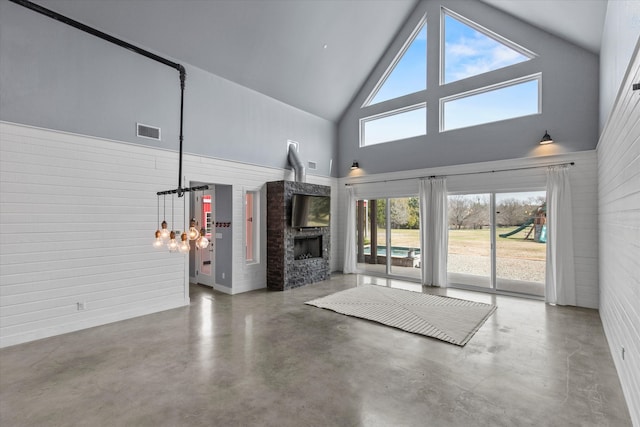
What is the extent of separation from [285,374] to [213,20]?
5.26 metres

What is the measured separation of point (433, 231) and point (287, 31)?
16.6 ft

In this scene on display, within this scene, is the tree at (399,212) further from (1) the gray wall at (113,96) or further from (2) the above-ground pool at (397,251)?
(1) the gray wall at (113,96)

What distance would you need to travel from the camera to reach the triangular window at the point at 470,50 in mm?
5953

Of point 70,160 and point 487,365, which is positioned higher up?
point 70,160

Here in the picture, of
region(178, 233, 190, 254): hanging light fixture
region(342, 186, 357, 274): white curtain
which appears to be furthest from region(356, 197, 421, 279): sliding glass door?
region(178, 233, 190, 254): hanging light fixture

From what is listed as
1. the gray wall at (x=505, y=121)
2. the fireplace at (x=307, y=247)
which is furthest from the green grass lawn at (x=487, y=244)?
the fireplace at (x=307, y=247)

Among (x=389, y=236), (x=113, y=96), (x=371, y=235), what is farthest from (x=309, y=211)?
(x=113, y=96)

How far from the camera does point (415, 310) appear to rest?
4.88 meters

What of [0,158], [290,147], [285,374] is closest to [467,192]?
[290,147]

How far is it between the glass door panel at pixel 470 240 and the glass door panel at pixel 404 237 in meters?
0.79

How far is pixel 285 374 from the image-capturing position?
2.95 meters

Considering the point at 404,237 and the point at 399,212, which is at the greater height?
the point at 399,212

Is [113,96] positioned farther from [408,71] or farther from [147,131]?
[408,71]

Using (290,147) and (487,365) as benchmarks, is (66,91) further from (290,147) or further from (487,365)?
(487,365)
